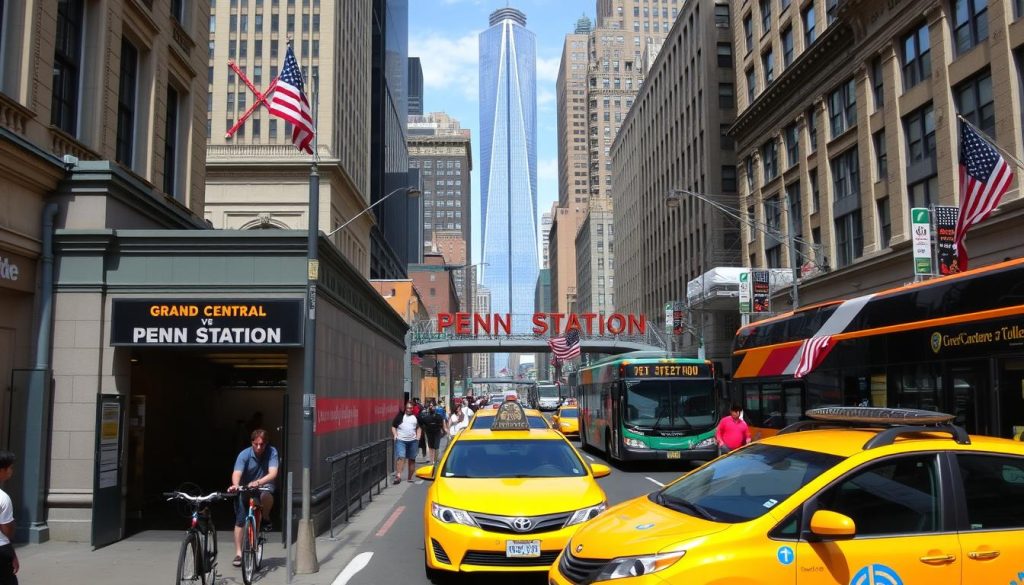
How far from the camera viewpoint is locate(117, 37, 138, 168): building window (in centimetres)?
1599

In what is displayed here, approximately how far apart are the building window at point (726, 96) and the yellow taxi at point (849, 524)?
5726 cm

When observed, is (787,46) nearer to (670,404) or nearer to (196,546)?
(670,404)

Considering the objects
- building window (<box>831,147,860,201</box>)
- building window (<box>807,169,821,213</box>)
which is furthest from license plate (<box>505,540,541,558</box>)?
building window (<box>807,169,821,213</box>)

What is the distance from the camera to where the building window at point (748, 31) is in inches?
1815

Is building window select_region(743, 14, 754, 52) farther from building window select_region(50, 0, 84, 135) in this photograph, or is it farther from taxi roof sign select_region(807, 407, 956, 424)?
taxi roof sign select_region(807, 407, 956, 424)

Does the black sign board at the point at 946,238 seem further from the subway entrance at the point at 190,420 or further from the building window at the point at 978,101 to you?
the subway entrance at the point at 190,420

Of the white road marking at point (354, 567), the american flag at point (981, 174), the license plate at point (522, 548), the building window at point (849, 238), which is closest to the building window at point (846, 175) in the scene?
the building window at point (849, 238)

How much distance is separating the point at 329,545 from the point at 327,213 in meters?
47.4

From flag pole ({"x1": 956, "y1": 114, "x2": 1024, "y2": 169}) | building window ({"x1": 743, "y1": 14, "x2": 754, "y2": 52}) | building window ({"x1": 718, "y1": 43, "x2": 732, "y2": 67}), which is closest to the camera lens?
flag pole ({"x1": 956, "y1": 114, "x2": 1024, "y2": 169})

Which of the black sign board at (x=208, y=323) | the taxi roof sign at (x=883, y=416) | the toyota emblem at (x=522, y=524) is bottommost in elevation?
the toyota emblem at (x=522, y=524)

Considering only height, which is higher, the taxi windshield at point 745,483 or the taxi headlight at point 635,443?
the taxi windshield at point 745,483

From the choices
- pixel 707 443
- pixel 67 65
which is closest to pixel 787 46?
pixel 707 443

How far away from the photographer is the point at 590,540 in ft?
18.2

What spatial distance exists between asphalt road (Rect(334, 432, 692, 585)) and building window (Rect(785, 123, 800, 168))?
2661 centimetres
